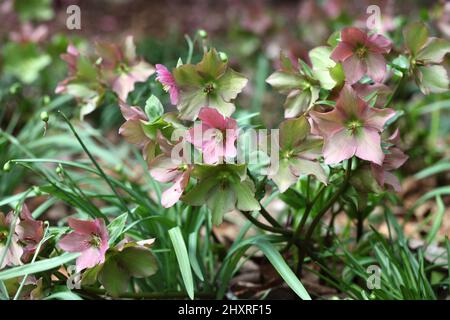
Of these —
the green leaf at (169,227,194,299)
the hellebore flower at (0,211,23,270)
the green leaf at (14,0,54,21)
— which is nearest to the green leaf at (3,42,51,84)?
the green leaf at (14,0,54,21)

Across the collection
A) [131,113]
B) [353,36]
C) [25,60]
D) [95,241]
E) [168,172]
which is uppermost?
[25,60]

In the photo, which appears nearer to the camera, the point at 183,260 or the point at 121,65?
the point at 183,260

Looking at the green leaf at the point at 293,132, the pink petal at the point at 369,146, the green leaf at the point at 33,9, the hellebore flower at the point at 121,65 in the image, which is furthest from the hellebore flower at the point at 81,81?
the green leaf at the point at 33,9

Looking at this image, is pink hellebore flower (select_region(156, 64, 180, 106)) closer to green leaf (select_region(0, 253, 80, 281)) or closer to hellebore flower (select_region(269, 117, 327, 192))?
hellebore flower (select_region(269, 117, 327, 192))

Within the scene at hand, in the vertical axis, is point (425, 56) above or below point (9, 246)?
above

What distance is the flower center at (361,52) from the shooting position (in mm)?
1207

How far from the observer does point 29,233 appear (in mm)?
1200

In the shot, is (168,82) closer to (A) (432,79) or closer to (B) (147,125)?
(B) (147,125)

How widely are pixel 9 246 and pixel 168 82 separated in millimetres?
410

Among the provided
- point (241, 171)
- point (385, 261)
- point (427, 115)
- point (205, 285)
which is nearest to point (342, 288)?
point (385, 261)

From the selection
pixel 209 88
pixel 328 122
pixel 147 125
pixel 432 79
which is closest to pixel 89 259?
pixel 147 125

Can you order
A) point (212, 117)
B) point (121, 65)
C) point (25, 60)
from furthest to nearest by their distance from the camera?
1. point (25, 60)
2. point (121, 65)
3. point (212, 117)

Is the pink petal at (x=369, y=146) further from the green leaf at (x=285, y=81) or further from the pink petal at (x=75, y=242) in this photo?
the pink petal at (x=75, y=242)

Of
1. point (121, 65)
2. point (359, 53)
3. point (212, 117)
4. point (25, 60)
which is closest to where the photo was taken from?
point (212, 117)
